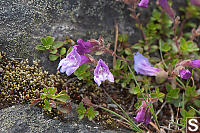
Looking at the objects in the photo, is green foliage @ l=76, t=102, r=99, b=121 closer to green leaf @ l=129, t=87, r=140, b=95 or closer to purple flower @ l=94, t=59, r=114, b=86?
purple flower @ l=94, t=59, r=114, b=86

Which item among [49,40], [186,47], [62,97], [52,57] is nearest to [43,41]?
[49,40]

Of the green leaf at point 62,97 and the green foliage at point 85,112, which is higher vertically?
the green leaf at point 62,97

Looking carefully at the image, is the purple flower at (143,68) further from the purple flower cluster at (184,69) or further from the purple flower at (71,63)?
the purple flower at (71,63)

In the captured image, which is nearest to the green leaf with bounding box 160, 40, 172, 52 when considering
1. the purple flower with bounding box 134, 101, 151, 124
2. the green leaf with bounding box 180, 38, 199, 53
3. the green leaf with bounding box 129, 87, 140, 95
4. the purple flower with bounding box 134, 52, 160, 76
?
the green leaf with bounding box 180, 38, 199, 53

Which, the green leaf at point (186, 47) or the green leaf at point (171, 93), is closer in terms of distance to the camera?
the green leaf at point (171, 93)

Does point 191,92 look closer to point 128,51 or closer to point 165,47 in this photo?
point 165,47

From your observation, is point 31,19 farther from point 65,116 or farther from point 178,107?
point 178,107

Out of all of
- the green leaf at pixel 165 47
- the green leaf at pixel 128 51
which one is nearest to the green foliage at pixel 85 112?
the green leaf at pixel 128 51
